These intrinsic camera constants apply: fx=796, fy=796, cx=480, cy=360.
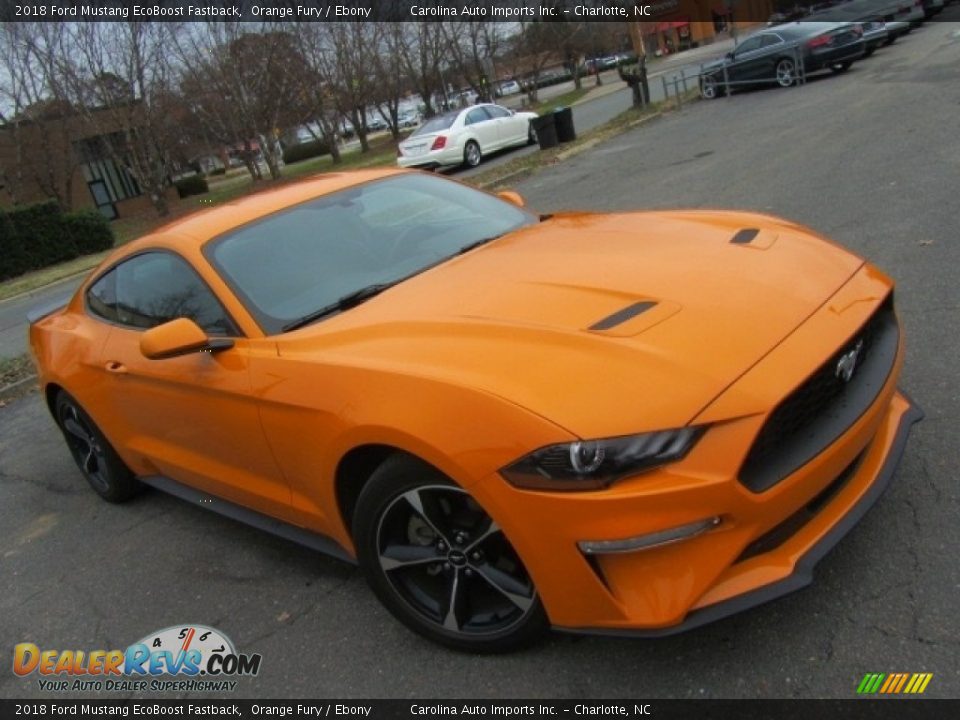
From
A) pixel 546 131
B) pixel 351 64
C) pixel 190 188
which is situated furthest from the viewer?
pixel 190 188

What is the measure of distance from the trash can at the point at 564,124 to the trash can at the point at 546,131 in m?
0.10

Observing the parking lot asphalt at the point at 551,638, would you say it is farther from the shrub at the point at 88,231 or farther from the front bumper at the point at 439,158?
the shrub at the point at 88,231

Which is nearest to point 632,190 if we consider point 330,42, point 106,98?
point 106,98

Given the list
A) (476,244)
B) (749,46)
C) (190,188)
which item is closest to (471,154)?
(749,46)

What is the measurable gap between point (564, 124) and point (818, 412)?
17.4 meters

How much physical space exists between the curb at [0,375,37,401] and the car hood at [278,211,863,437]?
5.86 m

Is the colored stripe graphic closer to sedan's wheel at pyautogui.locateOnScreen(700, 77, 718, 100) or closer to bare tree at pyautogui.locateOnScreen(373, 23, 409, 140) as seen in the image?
sedan's wheel at pyautogui.locateOnScreen(700, 77, 718, 100)

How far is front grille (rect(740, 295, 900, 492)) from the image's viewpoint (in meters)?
2.18

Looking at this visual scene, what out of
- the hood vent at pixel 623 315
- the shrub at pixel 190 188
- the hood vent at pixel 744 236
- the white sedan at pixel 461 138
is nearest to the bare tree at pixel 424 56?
the shrub at pixel 190 188

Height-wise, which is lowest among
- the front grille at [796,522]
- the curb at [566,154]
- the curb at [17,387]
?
the curb at [566,154]

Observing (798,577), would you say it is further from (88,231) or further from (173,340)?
(88,231)

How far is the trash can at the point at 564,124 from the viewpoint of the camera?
18797 mm

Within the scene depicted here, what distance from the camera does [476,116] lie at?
69.2ft

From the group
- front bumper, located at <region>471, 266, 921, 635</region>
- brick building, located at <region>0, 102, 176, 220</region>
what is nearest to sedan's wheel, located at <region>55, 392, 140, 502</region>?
front bumper, located at <region>471, 266, 921, 635</region>
